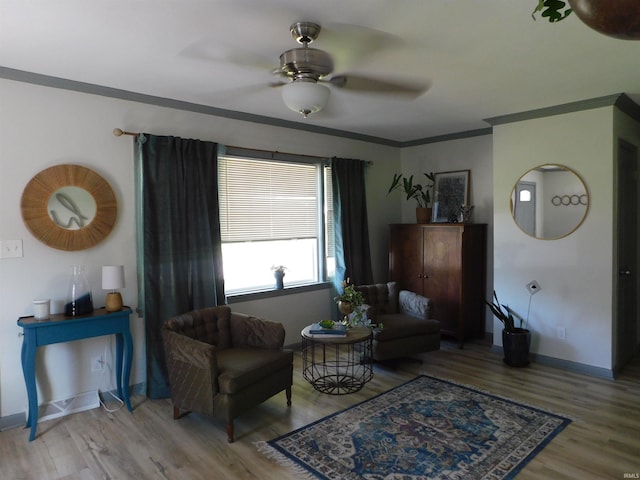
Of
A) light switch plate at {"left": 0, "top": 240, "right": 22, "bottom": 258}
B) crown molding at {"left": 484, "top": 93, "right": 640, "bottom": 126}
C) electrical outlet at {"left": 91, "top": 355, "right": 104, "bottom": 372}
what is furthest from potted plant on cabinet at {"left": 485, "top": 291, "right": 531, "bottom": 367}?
light switch plate at {"left": 0, "top": 240, "right": 22, "bottom": 258}

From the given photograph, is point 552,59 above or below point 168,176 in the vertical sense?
above

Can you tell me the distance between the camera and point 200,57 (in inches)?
109

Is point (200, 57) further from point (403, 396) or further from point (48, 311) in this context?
point (403, 396)

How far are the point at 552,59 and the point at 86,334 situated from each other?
146 inches

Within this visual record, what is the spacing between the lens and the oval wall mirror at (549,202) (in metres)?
3.96

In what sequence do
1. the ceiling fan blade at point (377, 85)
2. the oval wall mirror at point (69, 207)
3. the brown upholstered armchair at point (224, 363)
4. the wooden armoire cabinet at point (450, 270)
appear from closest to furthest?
the brown upholstered armchair at point (224, 363)
the oval wall mirror at point (69, 207)
the ceiling fan blade at point (377, 85)
the wooden armoire cabinet at point (450, 270)

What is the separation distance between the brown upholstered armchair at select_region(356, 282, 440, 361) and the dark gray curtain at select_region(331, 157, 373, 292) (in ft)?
2.01

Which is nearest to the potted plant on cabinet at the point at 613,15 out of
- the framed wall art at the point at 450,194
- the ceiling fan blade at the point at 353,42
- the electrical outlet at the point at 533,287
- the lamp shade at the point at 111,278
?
the ceiling fan blade at the point at 353,42

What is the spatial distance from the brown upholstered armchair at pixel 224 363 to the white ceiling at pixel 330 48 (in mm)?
1833

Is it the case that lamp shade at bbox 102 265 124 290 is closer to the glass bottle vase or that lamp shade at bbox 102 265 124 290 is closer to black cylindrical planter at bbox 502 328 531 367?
the glass bottle vase

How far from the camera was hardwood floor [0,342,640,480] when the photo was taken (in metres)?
2.49

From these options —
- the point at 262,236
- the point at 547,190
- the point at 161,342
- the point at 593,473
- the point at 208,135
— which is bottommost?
the point at 593,473

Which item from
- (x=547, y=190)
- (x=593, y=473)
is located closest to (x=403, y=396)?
(x=593, y=473)

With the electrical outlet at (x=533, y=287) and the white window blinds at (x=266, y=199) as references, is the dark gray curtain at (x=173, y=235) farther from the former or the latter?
the electrical outlet at (x=533, y=287)
